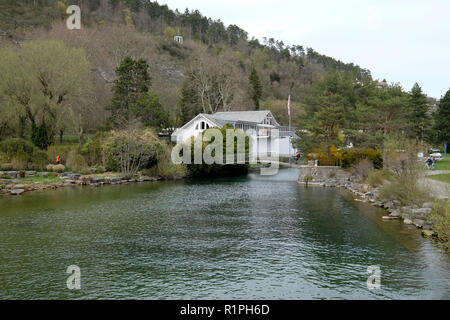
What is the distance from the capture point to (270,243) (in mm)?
15453

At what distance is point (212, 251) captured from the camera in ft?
47.1

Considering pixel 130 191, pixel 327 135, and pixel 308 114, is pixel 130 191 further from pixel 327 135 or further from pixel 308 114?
pixel 308 114

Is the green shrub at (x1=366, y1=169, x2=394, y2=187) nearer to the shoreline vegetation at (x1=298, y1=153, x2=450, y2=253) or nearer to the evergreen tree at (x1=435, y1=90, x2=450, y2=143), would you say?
the shoreline vegetation at (x1=298, y1=153, x2=450, y2=253)

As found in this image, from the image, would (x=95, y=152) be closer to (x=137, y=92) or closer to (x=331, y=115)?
(x=137, y=92)

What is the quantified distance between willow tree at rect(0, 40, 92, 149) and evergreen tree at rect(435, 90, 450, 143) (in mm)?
48355

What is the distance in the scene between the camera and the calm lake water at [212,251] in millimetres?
10836

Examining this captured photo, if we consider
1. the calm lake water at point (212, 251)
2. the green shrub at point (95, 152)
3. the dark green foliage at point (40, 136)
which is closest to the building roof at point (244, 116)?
the green shrub at point (95, 152)

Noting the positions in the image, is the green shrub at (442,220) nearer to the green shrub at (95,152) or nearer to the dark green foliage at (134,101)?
the green shrub at (95,152)

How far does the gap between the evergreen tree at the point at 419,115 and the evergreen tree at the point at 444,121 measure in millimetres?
9664

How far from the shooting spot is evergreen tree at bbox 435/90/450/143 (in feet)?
184

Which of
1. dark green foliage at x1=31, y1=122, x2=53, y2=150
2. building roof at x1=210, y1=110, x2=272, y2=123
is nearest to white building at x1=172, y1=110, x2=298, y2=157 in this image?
building roof at x1=210, y1=110, x2=272, y2=123
